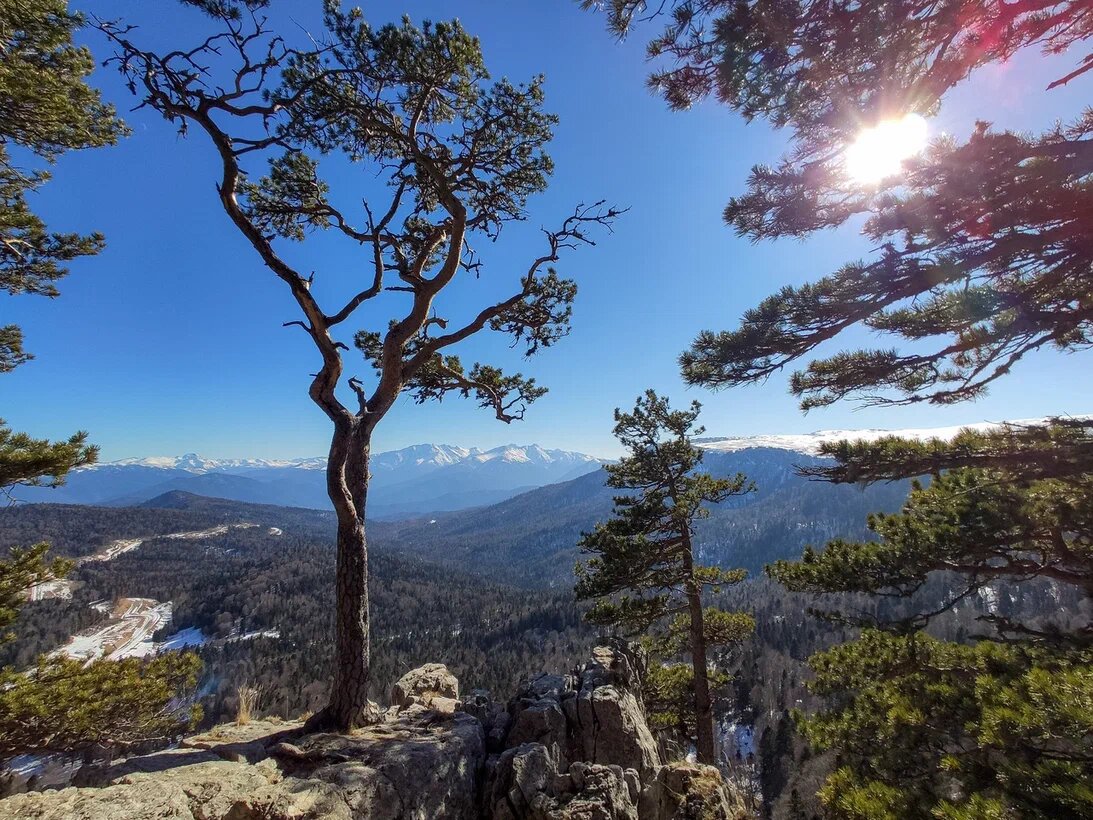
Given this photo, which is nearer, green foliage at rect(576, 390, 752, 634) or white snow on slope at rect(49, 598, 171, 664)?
green foliage at rect(576, 390, 752, 634)

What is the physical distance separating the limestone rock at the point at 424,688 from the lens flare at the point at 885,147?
10.2m

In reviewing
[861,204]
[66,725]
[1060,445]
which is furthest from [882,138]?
[66,725]

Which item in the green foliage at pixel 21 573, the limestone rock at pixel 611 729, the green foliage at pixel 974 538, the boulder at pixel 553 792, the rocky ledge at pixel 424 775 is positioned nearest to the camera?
the rocky ledge at pixel 424 775

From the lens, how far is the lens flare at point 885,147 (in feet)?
18.2

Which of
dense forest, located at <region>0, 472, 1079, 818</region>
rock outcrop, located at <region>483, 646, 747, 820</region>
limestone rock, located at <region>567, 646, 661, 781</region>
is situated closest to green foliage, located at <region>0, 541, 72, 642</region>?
rock outcrop, located at <region>483, 646, 747, 820</region>

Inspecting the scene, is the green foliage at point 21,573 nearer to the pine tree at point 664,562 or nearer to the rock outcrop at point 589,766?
the rock outcrop at point 589,766

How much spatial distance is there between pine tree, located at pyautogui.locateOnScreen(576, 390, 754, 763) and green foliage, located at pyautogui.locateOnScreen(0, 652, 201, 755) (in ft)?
29.5

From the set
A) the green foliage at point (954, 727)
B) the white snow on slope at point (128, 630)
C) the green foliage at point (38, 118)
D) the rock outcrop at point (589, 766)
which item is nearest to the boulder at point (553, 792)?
the rock outcrop at point (589, 766)

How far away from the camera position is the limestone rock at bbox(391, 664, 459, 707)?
856 cm

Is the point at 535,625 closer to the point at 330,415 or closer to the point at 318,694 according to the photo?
the point at 318,694

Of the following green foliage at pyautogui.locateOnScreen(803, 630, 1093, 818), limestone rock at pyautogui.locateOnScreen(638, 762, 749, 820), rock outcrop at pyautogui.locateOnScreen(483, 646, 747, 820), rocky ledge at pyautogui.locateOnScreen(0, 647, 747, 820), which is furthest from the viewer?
limestone rock at pyautogui.locateOnScreen(638, 762, 749, 820)

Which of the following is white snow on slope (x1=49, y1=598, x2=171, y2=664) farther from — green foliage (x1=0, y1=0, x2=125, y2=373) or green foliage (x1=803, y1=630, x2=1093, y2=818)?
green foliage (x1=803, y1=630, x2=1093, y2=818)

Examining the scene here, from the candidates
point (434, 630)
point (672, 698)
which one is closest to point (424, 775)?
point (672, 698)

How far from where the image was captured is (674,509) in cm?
1187
